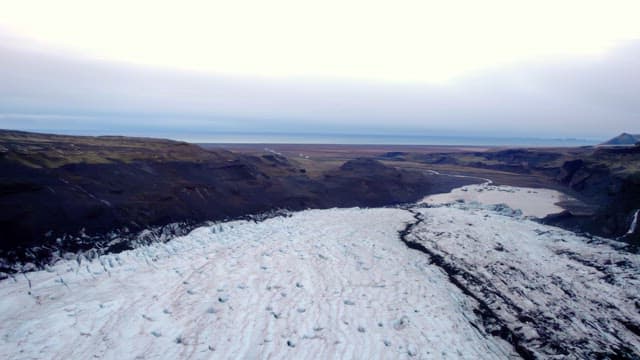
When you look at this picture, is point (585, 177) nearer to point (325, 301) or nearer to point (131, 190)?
point (325, 301)

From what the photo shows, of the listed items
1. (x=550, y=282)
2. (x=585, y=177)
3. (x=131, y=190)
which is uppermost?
(x=131, y=190)

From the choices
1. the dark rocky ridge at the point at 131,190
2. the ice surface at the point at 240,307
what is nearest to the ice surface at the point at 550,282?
the ice surface at the point at 240,307

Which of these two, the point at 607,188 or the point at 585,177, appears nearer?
the point at 607,188

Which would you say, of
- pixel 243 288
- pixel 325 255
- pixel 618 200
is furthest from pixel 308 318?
pixel 618 200

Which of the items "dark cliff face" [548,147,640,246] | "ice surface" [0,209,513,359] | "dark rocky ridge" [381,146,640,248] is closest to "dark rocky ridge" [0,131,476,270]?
"ice surface" [0,209,513,359]

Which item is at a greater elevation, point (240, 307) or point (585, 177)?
point (585, 177)

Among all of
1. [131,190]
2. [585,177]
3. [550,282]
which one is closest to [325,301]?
[550,282]

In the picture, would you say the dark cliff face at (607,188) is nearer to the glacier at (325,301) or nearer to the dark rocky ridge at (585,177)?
the dark rocky ridge at (585,177)
